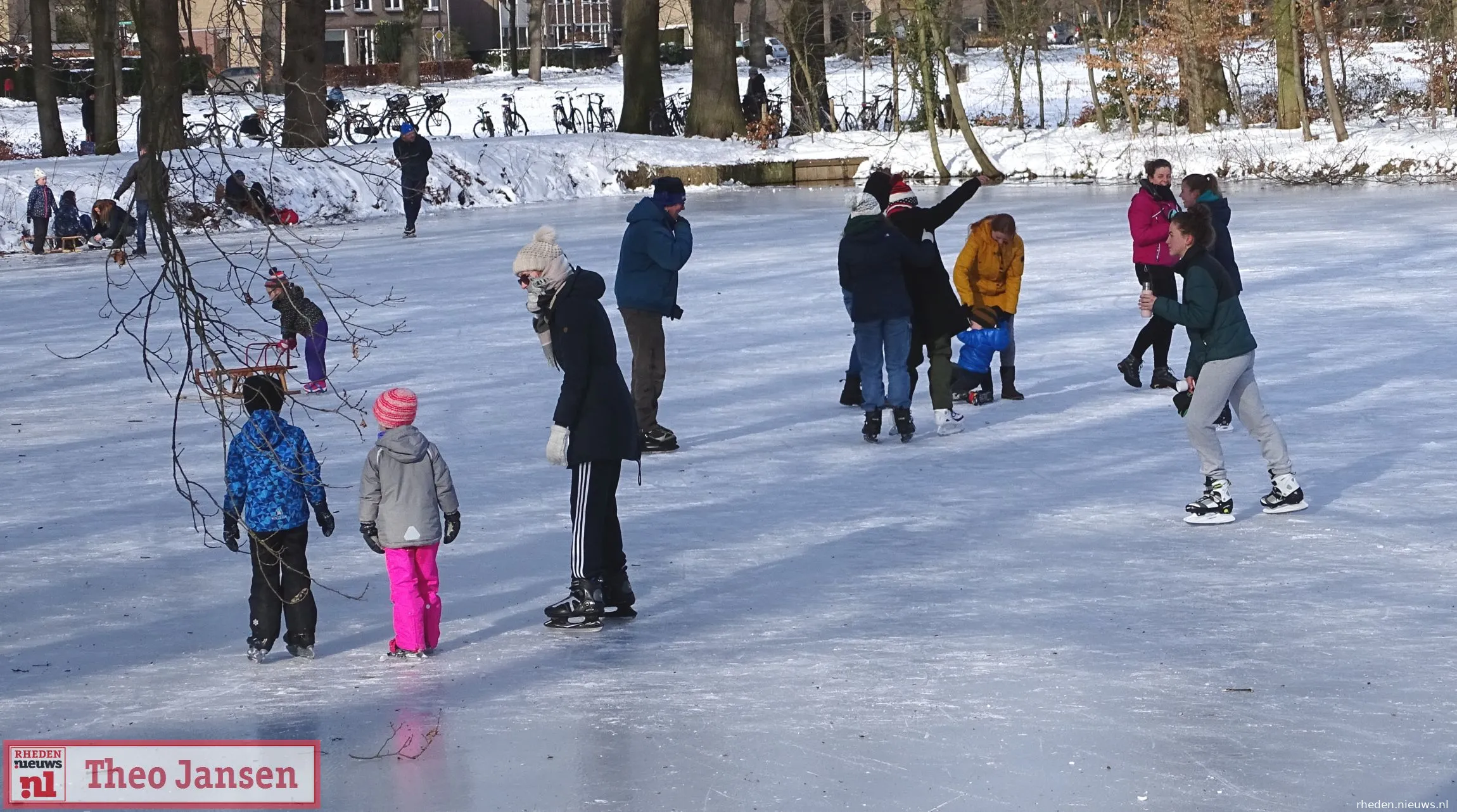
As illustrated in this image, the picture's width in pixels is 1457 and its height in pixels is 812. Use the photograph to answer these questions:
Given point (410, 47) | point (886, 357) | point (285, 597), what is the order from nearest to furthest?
point (285, 597) → point (886, 357) → point (410, 47)

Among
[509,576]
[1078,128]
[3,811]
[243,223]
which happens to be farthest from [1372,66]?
[3,811]

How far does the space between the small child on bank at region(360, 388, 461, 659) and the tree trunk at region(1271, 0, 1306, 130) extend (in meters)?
29.8

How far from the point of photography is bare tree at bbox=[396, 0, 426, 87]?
168 feet

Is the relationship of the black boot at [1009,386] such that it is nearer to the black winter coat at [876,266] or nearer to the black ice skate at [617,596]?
the black winter coat at [876,266]

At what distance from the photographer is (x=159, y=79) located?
227 inches

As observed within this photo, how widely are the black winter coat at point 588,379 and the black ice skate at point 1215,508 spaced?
2.95m

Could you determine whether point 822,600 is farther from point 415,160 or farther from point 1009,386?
point 415,160

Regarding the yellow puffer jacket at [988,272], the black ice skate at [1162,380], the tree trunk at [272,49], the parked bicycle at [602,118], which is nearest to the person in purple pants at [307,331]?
the tree trunk at [272,49]

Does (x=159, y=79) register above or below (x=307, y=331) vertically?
above

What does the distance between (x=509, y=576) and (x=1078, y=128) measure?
31091 mm

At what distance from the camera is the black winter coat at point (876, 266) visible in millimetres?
10188

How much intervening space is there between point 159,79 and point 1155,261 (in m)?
7.67

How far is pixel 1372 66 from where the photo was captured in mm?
45812

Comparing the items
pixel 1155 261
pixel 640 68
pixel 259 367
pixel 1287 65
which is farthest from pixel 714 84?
pixel 1155 261
